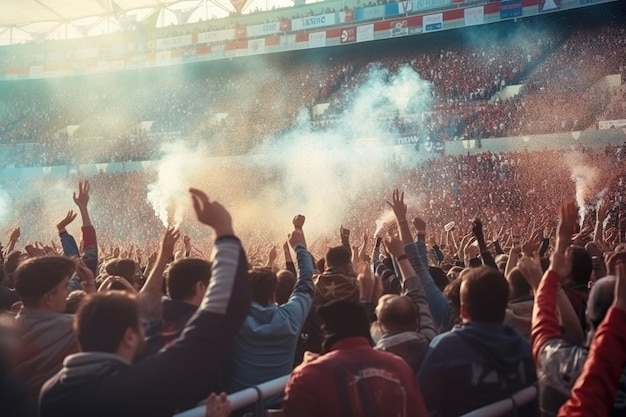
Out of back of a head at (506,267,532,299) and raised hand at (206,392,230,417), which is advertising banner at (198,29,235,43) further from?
raised hand at (206,392,230,417)

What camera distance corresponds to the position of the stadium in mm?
21359

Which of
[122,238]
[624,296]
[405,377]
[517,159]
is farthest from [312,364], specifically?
[122,238]

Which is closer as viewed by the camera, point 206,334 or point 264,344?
point 206,334

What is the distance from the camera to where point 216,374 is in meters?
3.28

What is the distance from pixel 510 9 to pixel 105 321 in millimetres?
24826

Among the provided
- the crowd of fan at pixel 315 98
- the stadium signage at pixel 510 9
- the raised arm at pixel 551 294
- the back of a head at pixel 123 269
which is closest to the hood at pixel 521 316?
the raised arm at pixel 551 294

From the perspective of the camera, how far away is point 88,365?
2014 millimetres

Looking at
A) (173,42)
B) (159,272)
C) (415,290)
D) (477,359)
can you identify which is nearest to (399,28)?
(173,42)

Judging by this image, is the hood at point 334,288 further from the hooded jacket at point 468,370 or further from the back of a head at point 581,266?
the hooded jacket at point 468,370

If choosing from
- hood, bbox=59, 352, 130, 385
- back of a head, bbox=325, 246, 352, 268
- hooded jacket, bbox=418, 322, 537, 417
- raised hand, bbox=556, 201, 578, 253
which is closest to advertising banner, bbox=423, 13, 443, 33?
back of a head, bbox=325, 246, 352, 268

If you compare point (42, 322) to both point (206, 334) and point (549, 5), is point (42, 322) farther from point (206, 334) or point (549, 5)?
point (549, 5)

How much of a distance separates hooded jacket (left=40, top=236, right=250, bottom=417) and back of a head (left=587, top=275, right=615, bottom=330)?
4.30 feet

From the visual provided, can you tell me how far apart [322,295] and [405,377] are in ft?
6.19

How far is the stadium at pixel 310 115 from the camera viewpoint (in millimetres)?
21359
